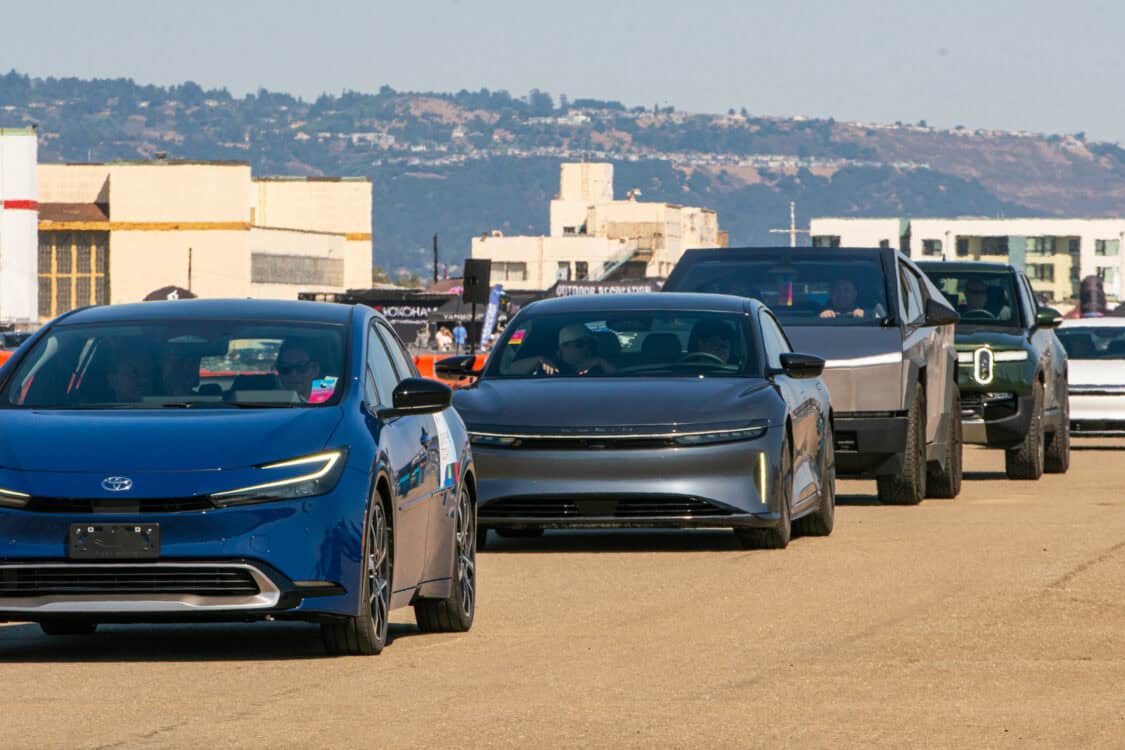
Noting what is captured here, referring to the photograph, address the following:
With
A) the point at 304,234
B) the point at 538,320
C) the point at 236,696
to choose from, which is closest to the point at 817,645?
the point at 236,696

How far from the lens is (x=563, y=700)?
27.3 ft

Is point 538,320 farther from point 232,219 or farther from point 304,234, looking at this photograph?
point 304,234

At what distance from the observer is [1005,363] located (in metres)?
22.7

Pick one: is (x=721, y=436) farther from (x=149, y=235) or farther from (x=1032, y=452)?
(x=149, y=235)

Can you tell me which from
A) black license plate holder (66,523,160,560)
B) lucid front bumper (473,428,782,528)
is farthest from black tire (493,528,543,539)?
black license plate holder (66,523,160,560)

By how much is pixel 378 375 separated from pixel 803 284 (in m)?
8.86

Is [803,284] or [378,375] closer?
[378,375]

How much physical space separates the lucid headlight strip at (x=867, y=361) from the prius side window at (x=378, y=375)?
783cm

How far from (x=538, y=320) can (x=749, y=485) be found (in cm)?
218

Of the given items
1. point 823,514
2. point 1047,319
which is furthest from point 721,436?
point 1047,319

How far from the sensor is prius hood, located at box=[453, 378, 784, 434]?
46.7 feet

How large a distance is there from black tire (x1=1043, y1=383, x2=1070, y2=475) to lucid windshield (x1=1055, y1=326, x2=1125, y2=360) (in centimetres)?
651

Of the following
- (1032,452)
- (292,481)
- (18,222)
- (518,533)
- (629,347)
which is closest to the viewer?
(292,481)

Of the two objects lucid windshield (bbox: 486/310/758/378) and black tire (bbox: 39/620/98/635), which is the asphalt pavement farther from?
lucid windshield (bbox: 486/310/758/378)
